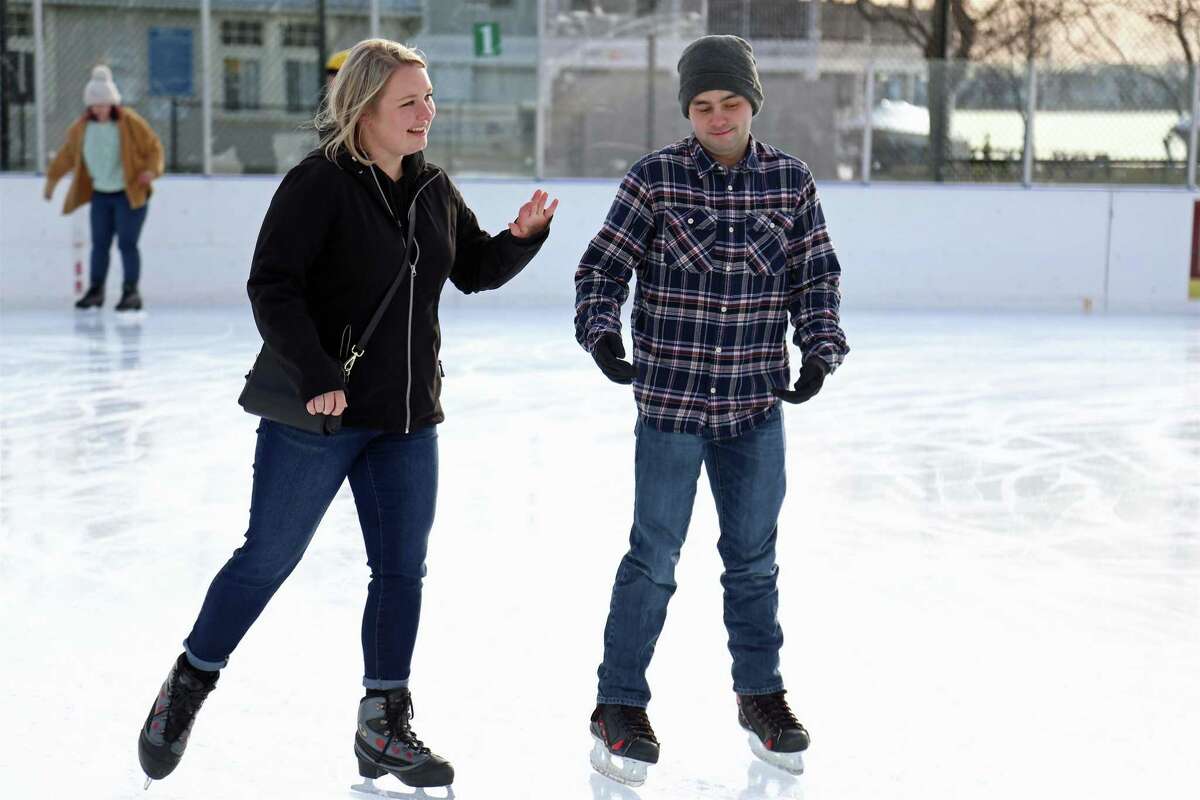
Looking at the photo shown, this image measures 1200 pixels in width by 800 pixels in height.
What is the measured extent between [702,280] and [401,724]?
33.8 inches

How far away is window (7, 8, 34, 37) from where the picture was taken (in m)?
11.2

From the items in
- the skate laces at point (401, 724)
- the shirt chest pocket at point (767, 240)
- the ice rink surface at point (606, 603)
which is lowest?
the ice rink surface at point (606, 603)

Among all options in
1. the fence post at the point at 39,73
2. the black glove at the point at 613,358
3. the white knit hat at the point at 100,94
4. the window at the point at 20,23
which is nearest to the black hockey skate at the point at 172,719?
the black glove at the point at 613,358

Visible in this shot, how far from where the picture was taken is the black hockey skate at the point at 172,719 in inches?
99.1

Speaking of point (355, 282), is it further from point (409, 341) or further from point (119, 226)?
point (119, 226)

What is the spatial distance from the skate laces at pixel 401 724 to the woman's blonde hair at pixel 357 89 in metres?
0.86

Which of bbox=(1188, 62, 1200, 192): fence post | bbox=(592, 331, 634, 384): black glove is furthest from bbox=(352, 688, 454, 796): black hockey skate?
bbox=(1188, 62, 1200, 192): fence post

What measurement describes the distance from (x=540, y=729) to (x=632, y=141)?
382 inches

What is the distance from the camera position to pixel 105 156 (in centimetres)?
998

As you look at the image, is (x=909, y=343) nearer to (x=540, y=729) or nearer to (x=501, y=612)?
(x=501, y=612)

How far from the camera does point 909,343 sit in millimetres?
9469

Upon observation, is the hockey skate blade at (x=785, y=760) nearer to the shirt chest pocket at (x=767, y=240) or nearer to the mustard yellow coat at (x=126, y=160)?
the shirt chest pocket at (x=767, y=240)

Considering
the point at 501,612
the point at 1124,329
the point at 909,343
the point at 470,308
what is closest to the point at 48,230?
the point at 470,308

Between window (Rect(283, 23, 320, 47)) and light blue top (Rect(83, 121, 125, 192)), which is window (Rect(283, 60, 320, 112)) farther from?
light blue top (Rect(83, 121, 125, 192))
